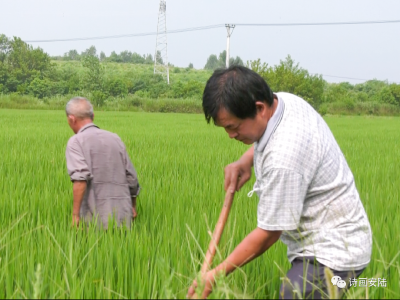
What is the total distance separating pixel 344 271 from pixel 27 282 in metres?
1.11

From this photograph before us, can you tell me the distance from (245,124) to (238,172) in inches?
18.7

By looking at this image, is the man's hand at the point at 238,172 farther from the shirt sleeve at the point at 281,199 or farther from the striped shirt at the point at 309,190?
the shirt sleeve at the point at 281,199

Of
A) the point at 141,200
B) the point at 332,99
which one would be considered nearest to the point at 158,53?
the point at 332,99

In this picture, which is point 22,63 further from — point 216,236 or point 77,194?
point 216,236

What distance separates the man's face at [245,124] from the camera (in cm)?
156

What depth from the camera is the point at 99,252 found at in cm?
220

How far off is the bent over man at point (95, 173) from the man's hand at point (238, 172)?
107cm

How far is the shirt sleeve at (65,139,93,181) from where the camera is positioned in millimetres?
2875

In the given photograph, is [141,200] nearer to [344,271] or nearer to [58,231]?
[58,231]

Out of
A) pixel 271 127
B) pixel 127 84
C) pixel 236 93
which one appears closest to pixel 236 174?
pixel 271 127

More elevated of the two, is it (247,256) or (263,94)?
(263,94)

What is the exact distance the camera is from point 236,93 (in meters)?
1.51

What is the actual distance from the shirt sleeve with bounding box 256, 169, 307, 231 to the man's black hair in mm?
209

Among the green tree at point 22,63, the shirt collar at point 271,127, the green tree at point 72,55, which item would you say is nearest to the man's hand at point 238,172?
the shirt collar at point 271,127
